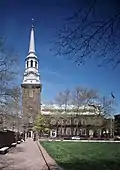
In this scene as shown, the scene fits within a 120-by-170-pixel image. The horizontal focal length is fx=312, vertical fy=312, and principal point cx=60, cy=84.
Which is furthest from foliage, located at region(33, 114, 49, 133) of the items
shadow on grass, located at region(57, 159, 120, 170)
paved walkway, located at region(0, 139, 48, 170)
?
shadow on grass, located at region(57, 159, 120, 170)

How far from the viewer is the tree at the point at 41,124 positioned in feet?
106

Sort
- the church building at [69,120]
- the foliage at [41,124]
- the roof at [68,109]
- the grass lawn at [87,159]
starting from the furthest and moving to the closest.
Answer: the foliage at [41,124]
the church building at [69,120]
the roof at [68,109]
the grass lawn at [87,159]

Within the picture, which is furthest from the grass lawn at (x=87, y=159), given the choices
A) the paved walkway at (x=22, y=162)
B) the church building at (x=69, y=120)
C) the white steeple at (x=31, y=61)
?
the church building at (x=69, y=120)

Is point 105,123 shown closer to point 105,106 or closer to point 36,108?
point 105,106

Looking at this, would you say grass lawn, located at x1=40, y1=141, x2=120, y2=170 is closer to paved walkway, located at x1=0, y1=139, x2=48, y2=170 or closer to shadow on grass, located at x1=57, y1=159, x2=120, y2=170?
shadow on grass, located at x1=57, y1=159, x2=120, y2=170

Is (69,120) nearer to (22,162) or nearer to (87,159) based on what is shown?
(87,159)

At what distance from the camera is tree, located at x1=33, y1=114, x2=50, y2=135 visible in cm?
3230

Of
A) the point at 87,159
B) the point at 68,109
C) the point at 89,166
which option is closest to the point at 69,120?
the point at 68,109

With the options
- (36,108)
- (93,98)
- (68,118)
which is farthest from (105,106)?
(36,108)

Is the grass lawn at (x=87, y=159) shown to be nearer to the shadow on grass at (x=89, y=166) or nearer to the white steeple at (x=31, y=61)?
the shadow on grass at (x=89, y=166)

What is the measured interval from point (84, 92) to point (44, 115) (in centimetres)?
1010

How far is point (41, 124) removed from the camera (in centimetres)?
3269

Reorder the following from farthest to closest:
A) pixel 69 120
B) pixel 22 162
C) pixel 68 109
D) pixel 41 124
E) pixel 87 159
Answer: pixel 41 124 < pixel 69 120 < pixel 68 109 < pixel 87 159 < pixel 22 162

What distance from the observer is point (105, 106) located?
26.6 m
